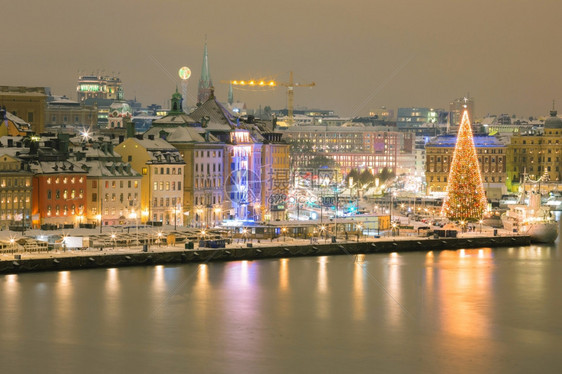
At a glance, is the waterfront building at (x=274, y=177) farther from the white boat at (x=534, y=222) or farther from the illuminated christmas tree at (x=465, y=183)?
the white boat at (x=534, y=222)

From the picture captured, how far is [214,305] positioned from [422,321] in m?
5.41

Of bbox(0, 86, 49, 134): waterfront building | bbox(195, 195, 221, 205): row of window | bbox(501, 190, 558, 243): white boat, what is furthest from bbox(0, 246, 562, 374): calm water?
bbox(0, 86, 49, 134): waterfront building

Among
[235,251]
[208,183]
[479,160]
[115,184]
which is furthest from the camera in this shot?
[479,160]

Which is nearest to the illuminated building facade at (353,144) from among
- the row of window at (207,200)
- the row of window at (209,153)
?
the row of window at (209,153)

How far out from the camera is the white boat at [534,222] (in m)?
61.0

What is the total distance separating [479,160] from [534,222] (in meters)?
39.0

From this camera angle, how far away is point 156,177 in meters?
58.2

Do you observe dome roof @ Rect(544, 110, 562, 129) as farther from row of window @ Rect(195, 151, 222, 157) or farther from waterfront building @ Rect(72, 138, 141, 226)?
waterfront building @ Rect(72, 138, 141, 226)

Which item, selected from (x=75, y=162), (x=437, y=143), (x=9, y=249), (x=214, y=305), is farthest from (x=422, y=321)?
(x=437, y=143)

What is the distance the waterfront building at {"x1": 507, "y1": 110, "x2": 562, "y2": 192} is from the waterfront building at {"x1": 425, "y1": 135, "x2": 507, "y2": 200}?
14.7 ft

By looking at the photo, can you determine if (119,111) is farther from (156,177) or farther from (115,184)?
(115,184)

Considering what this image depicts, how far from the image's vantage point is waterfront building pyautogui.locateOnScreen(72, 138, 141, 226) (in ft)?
180

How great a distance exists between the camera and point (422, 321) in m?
38.3

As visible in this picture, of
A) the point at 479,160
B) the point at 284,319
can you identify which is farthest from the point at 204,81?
the point at 284,319
